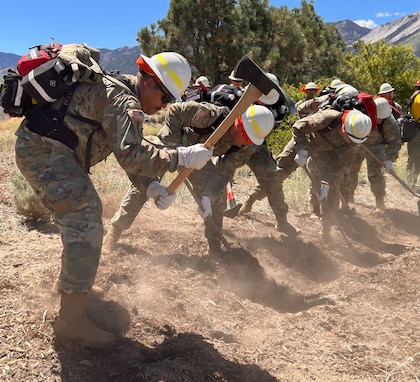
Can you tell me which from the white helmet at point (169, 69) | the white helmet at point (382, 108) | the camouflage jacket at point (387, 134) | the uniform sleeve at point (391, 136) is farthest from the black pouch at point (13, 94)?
the uniform sleeve at point (391, 136)

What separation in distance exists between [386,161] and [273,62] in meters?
8.75

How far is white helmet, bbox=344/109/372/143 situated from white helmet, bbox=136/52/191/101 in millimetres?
2558

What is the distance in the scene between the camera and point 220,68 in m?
14.1

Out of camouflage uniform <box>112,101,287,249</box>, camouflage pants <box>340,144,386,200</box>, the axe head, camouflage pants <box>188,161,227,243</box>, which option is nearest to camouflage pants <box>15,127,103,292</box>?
the axe head

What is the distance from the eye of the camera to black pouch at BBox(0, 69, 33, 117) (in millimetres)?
2232

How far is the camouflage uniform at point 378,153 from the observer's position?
5.94m

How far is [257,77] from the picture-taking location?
99.8 inches

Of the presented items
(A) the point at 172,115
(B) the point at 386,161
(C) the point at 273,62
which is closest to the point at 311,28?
(C) the point at 273,62

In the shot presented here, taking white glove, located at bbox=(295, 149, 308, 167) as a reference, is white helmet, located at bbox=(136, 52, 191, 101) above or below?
below

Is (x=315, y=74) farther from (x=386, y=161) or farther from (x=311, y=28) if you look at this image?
(x=386, y=161)

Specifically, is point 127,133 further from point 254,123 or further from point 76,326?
point 254,123

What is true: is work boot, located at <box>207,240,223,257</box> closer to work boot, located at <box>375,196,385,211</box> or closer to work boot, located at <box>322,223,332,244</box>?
work boot, located at <box>322,223,332,244</box>

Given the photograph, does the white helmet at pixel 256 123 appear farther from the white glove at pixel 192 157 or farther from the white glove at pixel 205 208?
the white glove at pixel 192 157

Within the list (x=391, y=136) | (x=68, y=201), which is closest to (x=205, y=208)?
(x=68, y=201)
